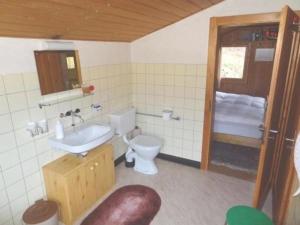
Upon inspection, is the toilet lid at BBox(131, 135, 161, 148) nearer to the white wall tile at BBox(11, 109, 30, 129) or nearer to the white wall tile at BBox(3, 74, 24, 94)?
the white wall tile at BBox(11, 109, 30, 129)

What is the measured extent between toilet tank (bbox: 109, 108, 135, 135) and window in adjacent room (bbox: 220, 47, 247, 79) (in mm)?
3192

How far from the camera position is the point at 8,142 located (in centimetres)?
180

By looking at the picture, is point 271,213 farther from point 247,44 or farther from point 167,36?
point 247,44

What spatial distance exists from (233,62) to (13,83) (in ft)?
A: 15.5

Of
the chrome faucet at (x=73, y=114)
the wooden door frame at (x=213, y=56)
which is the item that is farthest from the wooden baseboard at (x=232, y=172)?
the chrome faucet at (x=73, y=114)

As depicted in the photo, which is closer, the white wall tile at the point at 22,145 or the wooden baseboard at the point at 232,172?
the white wall tile at the point at 22,145

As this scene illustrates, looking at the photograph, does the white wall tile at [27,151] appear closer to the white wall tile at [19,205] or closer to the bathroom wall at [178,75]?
the white wall tile at [19,205]

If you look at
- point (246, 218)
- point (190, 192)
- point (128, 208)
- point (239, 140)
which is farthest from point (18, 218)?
point (239, 140)

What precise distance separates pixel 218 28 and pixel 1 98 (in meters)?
2.27

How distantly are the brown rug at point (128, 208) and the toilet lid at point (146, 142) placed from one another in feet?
1.70

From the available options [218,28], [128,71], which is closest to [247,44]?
[218,28]

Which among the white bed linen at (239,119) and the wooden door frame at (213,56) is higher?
the wooden door frame at (213,56)

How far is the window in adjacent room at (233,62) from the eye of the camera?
16.5 feet

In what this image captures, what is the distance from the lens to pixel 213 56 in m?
2.58
